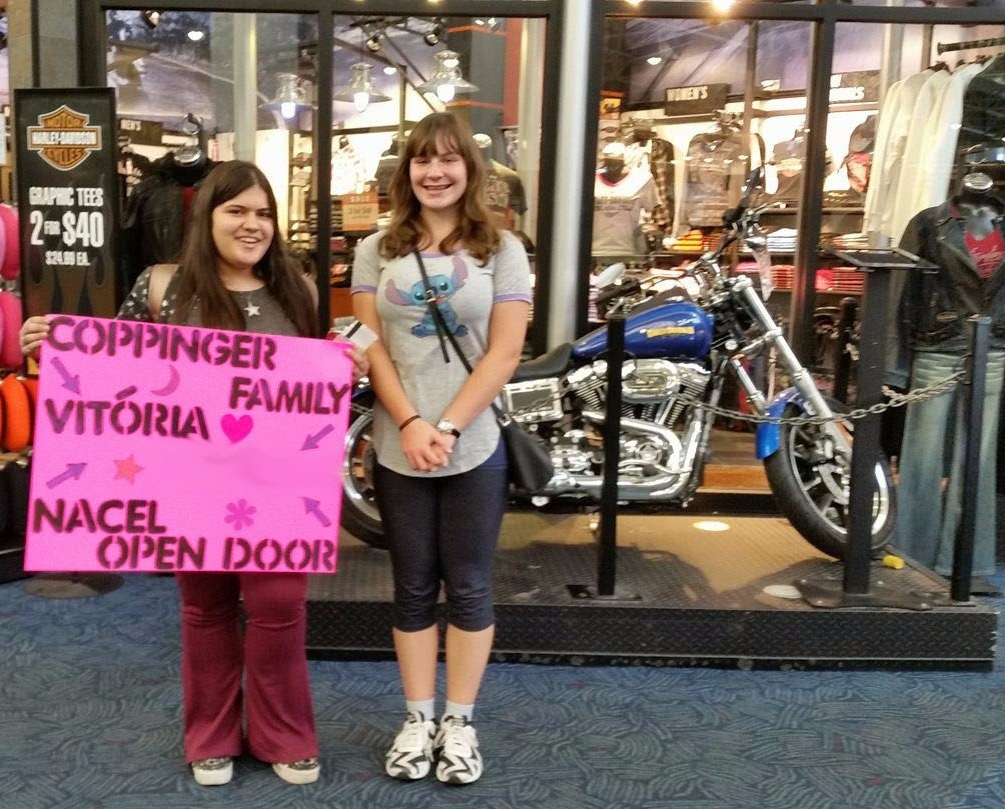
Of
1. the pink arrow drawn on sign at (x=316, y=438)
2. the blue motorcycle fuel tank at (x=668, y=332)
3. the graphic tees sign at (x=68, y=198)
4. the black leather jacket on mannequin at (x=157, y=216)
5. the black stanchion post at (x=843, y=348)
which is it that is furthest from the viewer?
the black stanchion post at (x=843, y=348)

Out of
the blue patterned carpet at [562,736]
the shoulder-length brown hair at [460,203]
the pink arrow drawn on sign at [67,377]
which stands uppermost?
the shoulder-length brown hair at [460,203]

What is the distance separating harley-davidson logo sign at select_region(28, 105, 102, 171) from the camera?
11.7ft

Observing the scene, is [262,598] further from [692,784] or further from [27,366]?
[27,366]

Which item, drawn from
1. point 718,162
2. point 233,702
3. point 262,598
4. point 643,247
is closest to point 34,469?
point 262,598

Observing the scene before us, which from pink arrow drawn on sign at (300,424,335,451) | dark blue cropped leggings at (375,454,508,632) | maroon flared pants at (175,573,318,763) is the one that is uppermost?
pink arrow drawn on sign at (300,424,335,451)

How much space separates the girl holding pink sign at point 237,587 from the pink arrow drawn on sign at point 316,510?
0.14 m

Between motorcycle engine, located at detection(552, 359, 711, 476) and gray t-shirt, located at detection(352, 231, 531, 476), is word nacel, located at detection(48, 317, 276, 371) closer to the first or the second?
gray t-shirt, located at detection(352, 231, 531, 476)

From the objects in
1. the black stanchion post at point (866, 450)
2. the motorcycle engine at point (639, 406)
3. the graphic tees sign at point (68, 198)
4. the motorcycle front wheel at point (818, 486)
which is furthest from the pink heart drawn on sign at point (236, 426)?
the motorcycle front wheel at point (818, 486)

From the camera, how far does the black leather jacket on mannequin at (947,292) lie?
3.80 metres

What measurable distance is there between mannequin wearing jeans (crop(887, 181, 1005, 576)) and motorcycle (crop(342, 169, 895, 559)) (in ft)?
1.34

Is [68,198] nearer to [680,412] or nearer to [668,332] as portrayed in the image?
[668,332]

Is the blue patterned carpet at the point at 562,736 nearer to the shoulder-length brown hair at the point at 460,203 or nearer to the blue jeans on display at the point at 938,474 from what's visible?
the blue jeans on display at the point at 938,474

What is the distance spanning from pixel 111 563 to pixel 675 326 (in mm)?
2059

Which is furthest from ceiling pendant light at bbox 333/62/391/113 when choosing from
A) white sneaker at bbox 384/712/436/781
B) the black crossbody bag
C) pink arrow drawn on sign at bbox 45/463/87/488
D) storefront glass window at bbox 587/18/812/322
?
white sneaker at bbox 384/712/436/781
